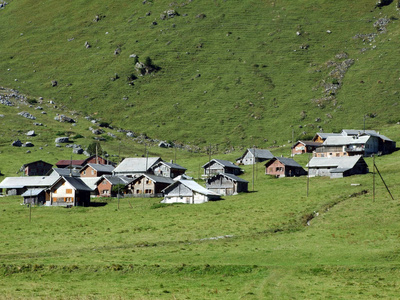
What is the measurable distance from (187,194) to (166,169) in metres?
31.7

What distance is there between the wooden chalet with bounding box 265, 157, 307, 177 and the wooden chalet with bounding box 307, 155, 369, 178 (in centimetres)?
408

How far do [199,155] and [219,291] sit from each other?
13239 centimetres

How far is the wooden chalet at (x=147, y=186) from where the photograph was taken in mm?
111562

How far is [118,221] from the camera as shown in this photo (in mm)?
80312

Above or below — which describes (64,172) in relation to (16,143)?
below

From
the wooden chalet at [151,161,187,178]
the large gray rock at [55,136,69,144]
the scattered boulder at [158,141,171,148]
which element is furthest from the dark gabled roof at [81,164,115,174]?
the scattered boulder at [158,141,171,148]

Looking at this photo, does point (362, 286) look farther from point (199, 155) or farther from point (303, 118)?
point (303, 118)

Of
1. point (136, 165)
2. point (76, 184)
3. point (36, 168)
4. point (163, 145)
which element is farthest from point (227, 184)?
point (163, 145)

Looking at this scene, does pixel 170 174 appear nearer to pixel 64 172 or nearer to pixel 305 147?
pixel 64 172

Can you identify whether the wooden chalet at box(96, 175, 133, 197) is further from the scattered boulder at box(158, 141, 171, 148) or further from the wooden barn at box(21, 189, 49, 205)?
the scattered boulder at box(158, 141, 171, 148)

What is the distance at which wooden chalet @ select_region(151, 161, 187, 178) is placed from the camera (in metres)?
129

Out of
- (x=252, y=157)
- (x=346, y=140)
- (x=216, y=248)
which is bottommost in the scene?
(x=216, y=248)

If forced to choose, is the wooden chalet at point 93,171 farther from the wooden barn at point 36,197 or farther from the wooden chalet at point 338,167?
the wooden chalet at point 338,167

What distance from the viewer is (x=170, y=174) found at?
128375 mm
